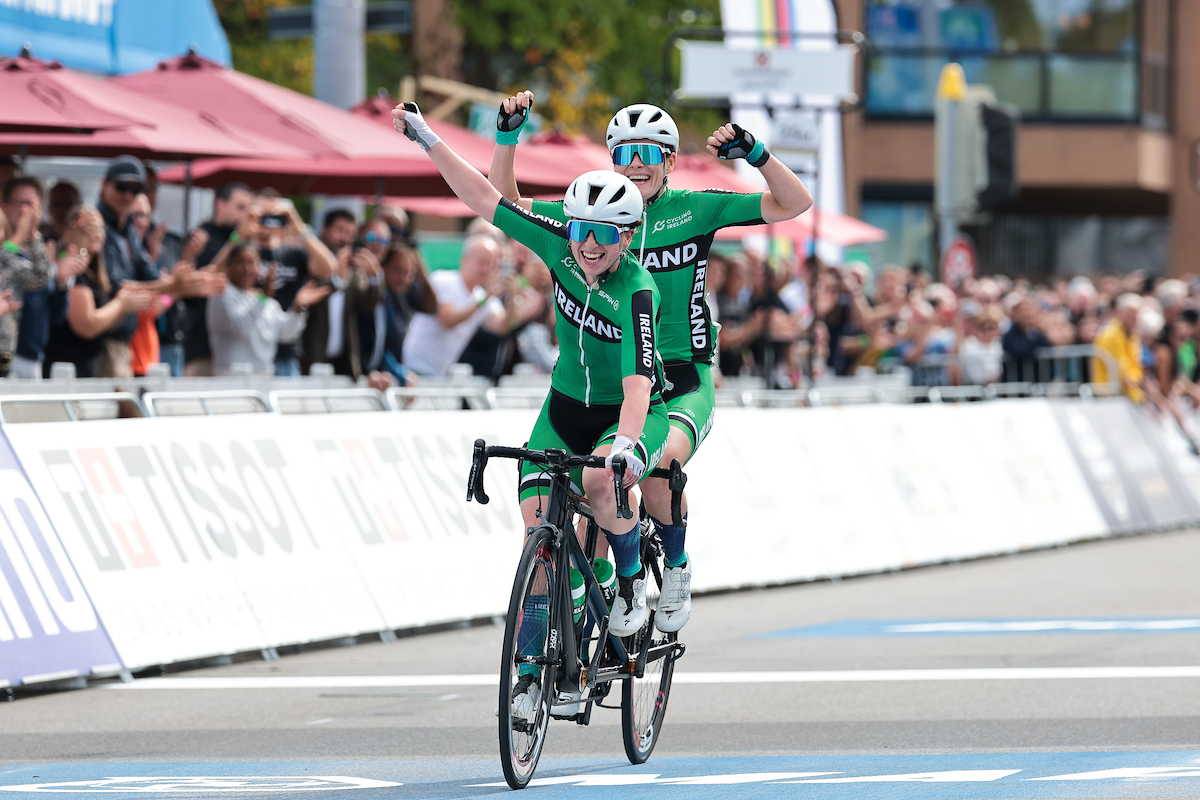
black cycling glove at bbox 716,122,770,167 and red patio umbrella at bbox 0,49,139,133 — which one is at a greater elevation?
red patio umbrella at bbox 0,49,139,133

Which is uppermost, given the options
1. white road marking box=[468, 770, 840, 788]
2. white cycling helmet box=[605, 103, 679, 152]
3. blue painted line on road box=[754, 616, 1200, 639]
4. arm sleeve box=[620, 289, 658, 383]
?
white cycling helmet box=[605, 103, 679, 152]

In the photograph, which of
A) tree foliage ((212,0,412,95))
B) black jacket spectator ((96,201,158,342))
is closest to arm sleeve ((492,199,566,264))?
black jacket spectator ((96,201,158,342))

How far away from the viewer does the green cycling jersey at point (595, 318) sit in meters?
7.21

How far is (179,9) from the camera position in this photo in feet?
67.3

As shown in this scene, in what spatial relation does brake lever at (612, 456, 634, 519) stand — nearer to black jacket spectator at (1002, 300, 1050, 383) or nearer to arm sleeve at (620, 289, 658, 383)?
arm sleeve at (620, 289, 658, 383)

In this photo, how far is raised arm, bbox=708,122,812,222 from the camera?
7.77m

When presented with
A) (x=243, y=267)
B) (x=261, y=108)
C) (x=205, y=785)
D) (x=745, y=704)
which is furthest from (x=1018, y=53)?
(x=205, y=785)

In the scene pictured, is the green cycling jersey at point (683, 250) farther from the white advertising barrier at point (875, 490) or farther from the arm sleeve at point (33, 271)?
the white advertising barrier at point (875, 490)

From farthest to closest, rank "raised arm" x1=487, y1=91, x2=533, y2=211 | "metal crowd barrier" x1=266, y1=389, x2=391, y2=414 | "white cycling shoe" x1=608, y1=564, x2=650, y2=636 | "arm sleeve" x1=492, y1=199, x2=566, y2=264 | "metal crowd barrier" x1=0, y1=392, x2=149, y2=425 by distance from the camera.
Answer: "metal crowd barrier" x1=266, y1=389, x2=391, y2=414
"metal crowd barrier" x1=0, y1=392, x2=149, y2=425
"raised arm" x1=487, y1=91, x2=533, y2=211
"white cycling shoe" x1=608, y1=564, x2=650, y2=636
"arm sleeve" x1=492, y1=199, x2=566, y2=264

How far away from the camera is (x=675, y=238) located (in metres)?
8.05

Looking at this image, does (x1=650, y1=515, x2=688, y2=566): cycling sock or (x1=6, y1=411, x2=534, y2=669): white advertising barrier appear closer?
(x1=650, y1=515, x2=688, y2=566): cycling sock

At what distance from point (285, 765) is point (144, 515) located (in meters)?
2.86

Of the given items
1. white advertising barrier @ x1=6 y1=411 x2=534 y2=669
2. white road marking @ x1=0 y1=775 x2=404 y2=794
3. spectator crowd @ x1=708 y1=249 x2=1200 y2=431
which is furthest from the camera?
spectator crowd @ x1=708 y1=249 x2=1200 y2=431

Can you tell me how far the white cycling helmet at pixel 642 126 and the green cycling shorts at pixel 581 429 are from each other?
1.04 m
